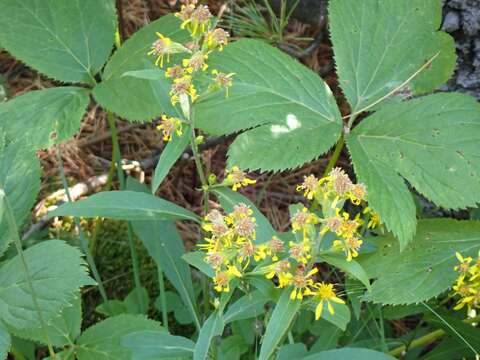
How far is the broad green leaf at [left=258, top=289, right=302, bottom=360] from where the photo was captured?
1055mm

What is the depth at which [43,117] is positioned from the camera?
1809 mm

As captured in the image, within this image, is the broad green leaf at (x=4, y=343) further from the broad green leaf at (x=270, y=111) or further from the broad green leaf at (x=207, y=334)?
the broad green leaf at (x=270, y=111)

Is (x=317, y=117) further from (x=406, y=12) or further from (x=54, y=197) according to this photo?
(x=54, y=197)

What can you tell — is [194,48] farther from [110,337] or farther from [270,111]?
[110,337]

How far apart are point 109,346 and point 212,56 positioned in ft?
2.69

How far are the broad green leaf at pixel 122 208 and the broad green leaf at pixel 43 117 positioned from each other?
1.43 ft

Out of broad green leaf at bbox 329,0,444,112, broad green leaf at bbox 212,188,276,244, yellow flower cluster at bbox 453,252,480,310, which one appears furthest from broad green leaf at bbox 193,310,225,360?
broad green leaf at bbox 329,0,444,112

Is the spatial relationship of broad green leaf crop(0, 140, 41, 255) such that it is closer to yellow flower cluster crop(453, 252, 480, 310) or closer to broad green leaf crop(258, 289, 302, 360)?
broad green leaf crop(258, 289, 302, 360)

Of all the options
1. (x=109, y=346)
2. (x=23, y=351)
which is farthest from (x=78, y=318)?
(x=23, y=351)

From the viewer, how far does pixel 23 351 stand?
1.88 metres

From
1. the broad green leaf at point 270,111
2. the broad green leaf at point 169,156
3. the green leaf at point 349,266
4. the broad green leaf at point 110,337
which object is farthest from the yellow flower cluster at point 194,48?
the broad green leaf at point 110,337

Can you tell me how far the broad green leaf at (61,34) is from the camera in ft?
6.17

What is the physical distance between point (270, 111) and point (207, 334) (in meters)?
0.65

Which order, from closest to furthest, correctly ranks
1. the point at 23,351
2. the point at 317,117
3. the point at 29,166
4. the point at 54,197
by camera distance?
1. the point at 29,166
2. the point at 317,117
3. the point at 23,351
4. the point at 54,197
